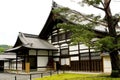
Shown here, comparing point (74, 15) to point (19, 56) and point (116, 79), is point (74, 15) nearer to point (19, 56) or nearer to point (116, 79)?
point (116, 79)

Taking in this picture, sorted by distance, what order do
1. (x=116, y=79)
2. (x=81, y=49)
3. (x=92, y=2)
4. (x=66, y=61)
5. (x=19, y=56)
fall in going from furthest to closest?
(x=19, y=56) → (x=66, y=61) → (x=81, y=49) → (x=92, y=2) → (x=116, y=79)

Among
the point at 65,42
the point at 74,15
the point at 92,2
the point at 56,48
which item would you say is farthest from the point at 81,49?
the point at 92,2

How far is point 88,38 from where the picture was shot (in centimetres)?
1505

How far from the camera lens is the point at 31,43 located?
2944 centimetres

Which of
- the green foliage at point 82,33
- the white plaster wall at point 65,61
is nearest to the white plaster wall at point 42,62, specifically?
the white plaster wall at point 65,61

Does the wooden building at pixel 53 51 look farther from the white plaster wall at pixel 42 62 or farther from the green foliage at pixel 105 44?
the green foliage at pixel 105 44

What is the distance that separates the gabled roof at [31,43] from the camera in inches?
1148

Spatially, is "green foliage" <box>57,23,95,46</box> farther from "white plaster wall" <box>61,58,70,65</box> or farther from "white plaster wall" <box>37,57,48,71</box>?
"white plaster wall" <box>37,57,48,71</box>

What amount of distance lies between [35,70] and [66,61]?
481 centimetres

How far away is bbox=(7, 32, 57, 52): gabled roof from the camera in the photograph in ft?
95.7

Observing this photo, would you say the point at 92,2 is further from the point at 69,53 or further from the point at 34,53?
the point at 34,53

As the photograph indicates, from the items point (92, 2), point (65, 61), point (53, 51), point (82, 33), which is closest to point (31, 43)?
point (53, 51)

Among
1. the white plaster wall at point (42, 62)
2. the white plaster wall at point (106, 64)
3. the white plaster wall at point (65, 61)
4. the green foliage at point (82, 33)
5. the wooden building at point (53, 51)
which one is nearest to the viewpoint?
the green foliage at point (82, 33)

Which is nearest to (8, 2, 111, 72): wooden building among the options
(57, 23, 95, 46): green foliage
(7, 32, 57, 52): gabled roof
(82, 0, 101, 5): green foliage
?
(7, 32, 57, 52): gabled roof
